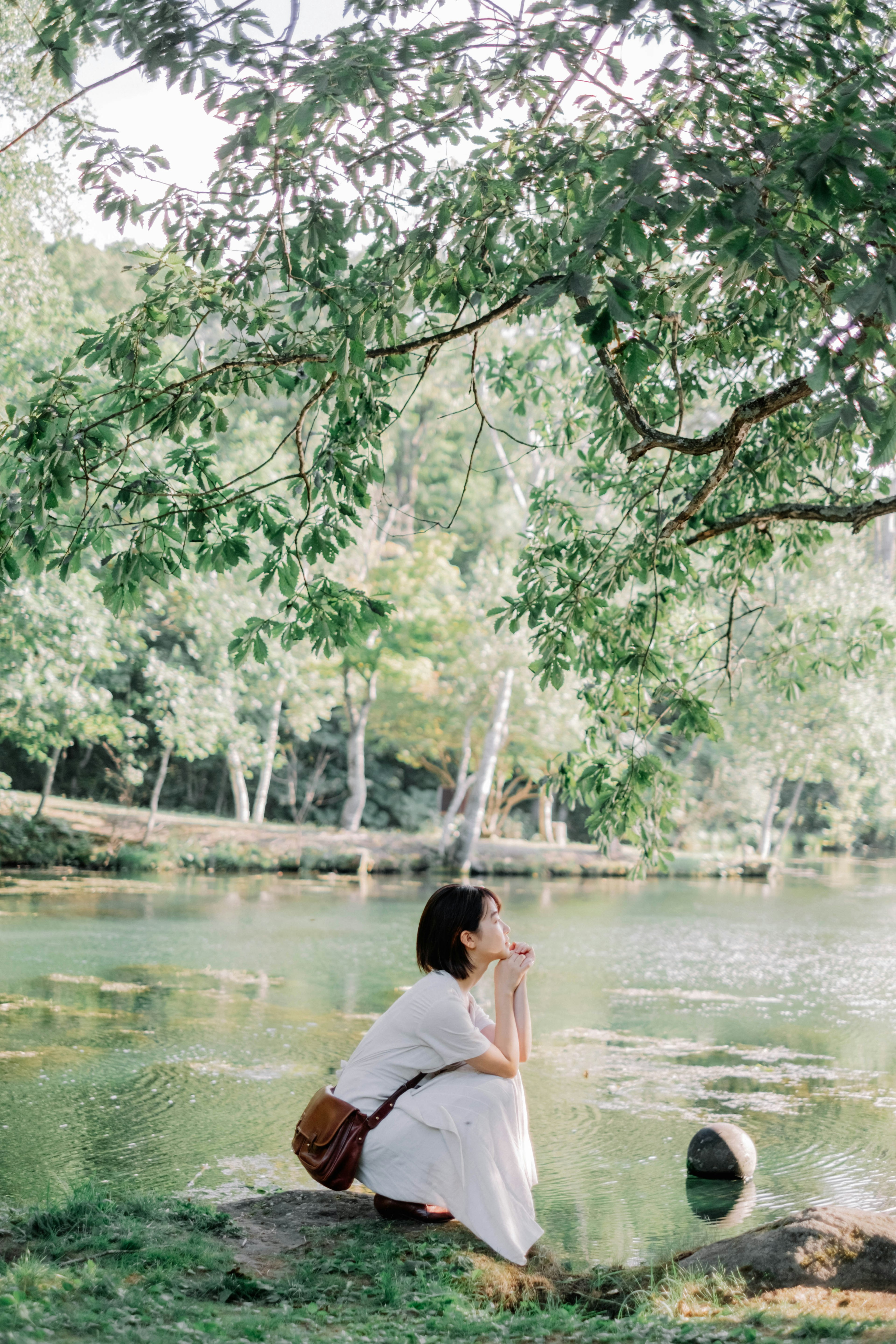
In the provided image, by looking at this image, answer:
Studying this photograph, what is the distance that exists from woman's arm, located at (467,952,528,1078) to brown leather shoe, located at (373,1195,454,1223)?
0.55 meters

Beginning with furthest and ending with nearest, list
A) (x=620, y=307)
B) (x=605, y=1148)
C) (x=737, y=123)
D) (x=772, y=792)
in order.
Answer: (x=772, y=792) → (x=605, y=1148) → (x=737, y=123) → (x=620, y=307)

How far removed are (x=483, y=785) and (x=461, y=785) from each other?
9.09ft

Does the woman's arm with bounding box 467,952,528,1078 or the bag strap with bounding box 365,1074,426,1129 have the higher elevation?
the woman's arm with bounding box 467,952,528,1078

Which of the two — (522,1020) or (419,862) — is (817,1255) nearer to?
(522,1020)

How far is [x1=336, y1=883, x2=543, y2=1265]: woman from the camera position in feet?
13.2

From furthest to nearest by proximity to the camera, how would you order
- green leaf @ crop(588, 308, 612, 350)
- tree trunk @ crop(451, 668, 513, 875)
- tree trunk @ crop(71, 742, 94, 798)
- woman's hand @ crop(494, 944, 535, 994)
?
1. tree trunk @ crop(71, 742, 94, 798)
2. tree trunk @ crop(451, 668, 513, 875)
3. woman's hand @ crop(494, 944, 535, 994)
4. green leaf @ crop(588, 308, 612, 350)

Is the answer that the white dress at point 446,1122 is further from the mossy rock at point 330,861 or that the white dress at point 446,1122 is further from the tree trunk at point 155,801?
the mossy rock at point 330,861

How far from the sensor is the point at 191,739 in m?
20.7

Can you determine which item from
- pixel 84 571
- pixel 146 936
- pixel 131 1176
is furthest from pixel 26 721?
pixel 131 1176

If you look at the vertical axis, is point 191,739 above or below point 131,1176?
above

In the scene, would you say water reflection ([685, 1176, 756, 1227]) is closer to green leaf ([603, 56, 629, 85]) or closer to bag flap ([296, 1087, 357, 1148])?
bag flap ([296, 1087, 357, 1148])

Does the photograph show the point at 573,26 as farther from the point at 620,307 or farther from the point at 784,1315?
the point at 784,1315

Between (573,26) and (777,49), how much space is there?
836 millimetres

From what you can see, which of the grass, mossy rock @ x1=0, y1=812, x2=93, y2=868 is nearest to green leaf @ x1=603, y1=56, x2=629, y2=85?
the grass
